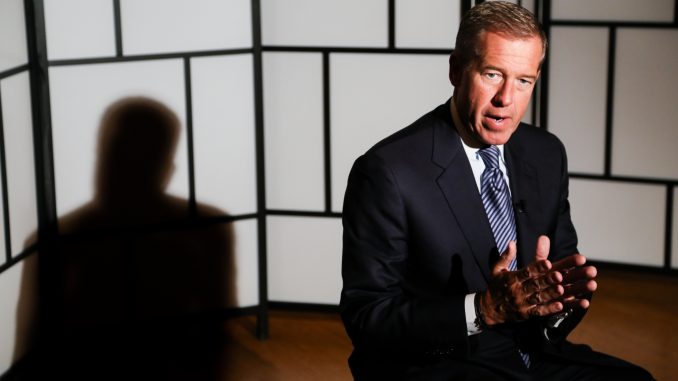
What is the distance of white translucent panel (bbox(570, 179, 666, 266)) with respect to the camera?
17.1 feet

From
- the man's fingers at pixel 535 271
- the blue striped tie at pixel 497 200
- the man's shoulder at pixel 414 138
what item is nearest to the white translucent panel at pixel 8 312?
the man's shoulder at pixel 414 138

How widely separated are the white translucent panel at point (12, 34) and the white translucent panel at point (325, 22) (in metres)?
1.02

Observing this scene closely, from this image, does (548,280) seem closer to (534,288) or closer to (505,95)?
(534,288)

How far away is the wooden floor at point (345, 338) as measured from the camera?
4223 mm

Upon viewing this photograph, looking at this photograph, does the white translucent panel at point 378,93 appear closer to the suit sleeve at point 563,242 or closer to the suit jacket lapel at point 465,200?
the suit sleeve at point 563,242

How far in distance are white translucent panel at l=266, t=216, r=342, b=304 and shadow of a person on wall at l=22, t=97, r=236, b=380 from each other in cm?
23

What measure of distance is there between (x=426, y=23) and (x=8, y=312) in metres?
2.01

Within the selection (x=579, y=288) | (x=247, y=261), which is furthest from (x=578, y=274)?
(x=247, y=261)

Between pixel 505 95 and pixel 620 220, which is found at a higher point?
pixel 505 95

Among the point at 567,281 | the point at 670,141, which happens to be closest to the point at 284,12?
the point at 670,141

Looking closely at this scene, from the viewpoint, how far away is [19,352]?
12.9 feet

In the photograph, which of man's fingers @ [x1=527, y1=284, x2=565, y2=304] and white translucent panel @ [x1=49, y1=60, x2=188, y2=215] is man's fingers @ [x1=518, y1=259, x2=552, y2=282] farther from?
white translucent panel @ [x1=49, y1=60, x2=188, y2=215]

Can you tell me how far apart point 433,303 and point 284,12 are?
2.36 meters

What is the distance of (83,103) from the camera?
4059mm
